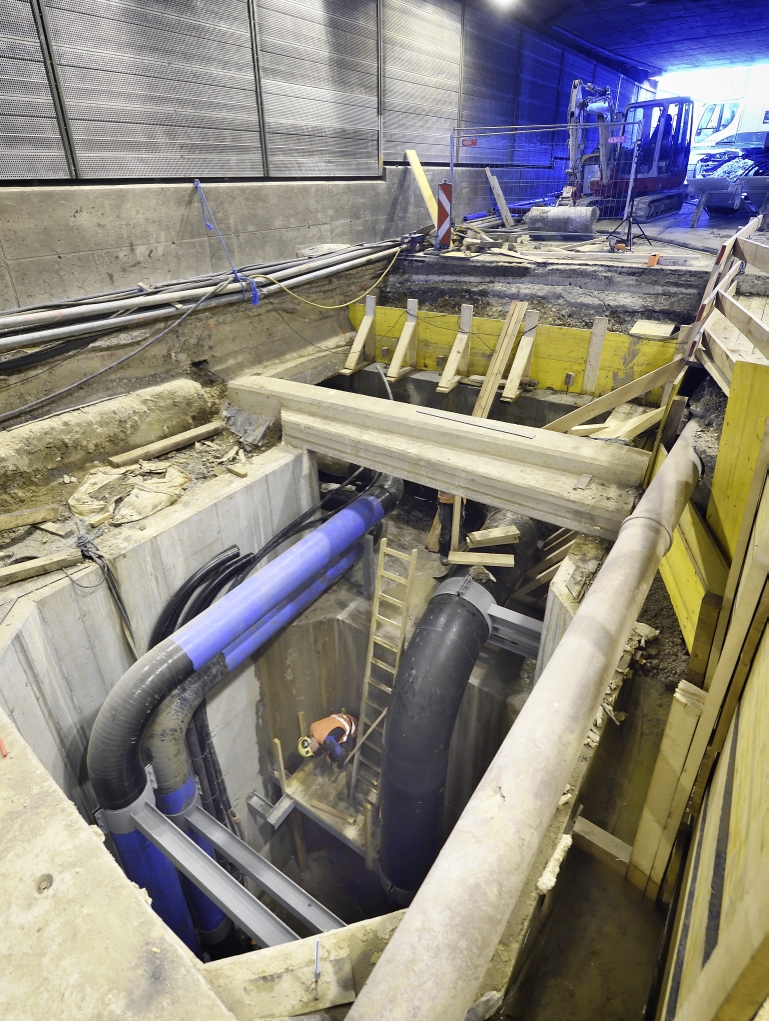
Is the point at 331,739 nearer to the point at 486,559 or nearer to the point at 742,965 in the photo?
the point at 486,559

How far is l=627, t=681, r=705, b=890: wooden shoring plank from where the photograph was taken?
2170 mm

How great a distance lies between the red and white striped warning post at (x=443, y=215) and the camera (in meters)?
8.76

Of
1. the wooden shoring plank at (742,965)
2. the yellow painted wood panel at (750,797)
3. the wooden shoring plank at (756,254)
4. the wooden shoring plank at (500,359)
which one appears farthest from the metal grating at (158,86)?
the wooden shoring plank at (742,965)

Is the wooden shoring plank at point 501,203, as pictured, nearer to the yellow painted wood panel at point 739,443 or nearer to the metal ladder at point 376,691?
the metal ladder at point 376,691

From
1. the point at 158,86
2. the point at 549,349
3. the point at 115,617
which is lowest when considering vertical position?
the point at 115,617

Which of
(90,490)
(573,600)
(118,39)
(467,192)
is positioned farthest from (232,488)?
(467,192)

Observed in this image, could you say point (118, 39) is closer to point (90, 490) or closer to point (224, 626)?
point (90, 490)

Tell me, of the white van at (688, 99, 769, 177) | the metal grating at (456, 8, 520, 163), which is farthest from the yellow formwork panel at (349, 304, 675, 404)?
the white van at (688, 99, 769, 177)

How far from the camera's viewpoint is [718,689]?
201 cm

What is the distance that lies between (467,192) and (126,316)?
31.2 ft

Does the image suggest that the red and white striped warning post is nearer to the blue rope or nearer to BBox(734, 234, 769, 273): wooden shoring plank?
the blue rope

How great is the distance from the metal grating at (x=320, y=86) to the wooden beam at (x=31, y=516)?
18.3 feet

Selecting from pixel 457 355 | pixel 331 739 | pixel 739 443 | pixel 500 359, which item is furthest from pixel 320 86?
pixel 331 739

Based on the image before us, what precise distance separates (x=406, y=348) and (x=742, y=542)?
238 inches
